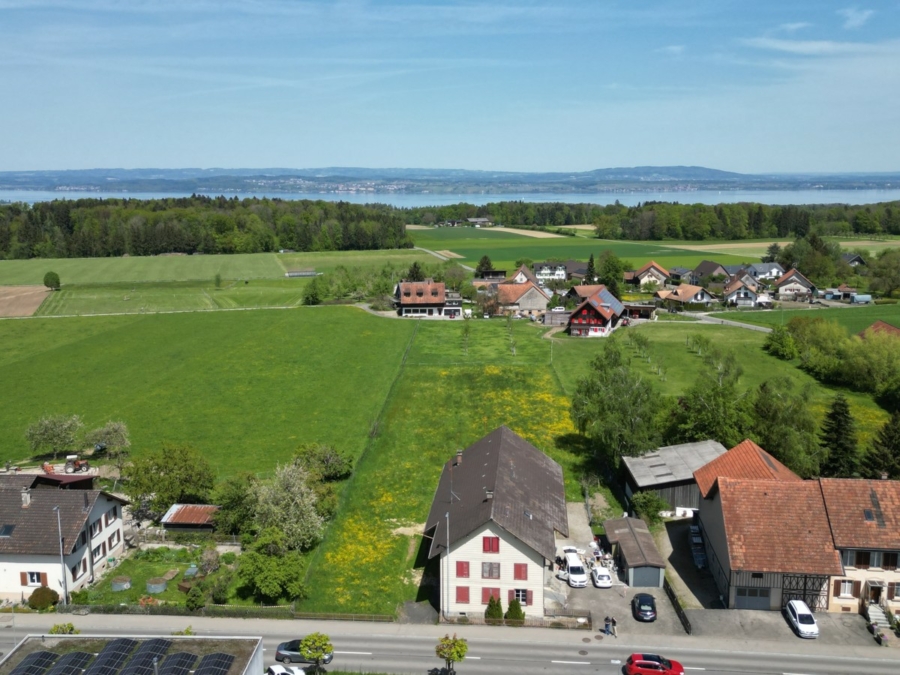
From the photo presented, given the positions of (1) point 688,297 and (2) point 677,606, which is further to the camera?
(1) point 688,297

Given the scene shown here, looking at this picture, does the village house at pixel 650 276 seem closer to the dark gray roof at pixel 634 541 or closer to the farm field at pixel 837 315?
the farm field at pixel 837 315

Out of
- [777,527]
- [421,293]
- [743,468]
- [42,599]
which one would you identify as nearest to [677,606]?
[777,527]

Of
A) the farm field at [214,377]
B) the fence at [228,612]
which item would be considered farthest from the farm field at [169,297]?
the fence at [228,612]

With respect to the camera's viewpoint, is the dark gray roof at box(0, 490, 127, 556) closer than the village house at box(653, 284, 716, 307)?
Yes

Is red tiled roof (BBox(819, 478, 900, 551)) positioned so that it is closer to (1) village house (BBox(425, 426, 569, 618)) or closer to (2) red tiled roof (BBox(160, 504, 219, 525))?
(1) village house (BBox(425, 426, 569, 618))

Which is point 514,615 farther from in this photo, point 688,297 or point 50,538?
point 688,297

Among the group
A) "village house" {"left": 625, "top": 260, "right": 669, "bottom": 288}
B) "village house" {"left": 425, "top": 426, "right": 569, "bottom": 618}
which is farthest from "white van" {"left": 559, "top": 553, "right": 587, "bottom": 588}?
"village house" {"left": 625, "top": 260, "right": 669, "bottom": 288}
